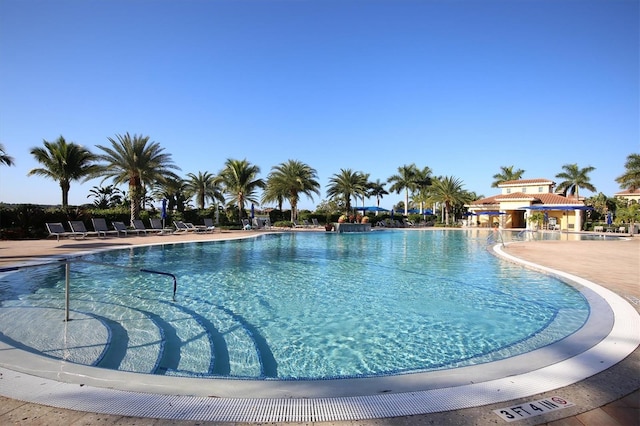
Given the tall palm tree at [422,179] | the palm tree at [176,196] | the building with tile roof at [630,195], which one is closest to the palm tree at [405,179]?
the tall palm tree at [422,179]

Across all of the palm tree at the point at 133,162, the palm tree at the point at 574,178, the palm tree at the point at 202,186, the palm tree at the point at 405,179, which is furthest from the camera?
the palm tree at the point at 405,179

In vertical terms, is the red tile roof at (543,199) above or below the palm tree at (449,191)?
below

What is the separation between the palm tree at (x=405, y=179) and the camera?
51.6 meters

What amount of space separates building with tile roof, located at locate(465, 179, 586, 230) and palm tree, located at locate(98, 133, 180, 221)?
1328 inches

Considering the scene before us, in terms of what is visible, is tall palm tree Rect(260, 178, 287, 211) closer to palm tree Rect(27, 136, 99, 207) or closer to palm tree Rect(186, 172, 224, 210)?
palm tree Rect(186, 172, 224, 210)

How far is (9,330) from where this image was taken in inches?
182

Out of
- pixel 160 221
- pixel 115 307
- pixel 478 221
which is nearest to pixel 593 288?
pixel 115 307

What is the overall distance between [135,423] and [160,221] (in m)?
23.8

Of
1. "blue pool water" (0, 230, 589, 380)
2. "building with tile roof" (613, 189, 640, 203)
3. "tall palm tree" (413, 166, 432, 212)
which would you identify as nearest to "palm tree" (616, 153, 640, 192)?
"tall palm tree" (413, 166, 432, 212)

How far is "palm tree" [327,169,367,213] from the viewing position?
40781mm

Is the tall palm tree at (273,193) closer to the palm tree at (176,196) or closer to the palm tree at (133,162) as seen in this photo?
the palm tree at (176,196)

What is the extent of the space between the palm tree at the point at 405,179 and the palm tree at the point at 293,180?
18.5m

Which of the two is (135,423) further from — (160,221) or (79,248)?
(160,221)

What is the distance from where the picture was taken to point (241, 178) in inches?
1324
